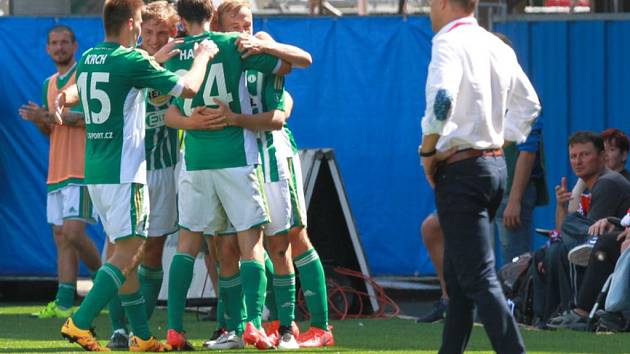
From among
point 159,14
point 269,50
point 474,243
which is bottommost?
point 474,243

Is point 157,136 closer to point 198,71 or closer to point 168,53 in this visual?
point 168,53

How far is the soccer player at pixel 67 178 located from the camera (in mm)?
11703

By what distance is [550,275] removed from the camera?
10.5 m

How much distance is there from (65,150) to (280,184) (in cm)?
385

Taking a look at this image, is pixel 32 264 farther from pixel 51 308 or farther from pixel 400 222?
pixel 400 222

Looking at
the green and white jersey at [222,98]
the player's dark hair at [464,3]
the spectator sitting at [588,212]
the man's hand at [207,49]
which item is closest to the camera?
the player's dark hair at [464,3]

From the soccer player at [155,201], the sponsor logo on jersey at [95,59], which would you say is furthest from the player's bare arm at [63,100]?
the soccer player at [155,201]

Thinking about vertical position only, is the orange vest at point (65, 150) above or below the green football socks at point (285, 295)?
above

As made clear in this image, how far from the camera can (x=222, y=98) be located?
815 cm

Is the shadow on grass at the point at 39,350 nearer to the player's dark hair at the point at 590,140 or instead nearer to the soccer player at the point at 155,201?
the soccer player at the point at 155,201

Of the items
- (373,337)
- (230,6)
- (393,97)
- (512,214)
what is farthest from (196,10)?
(393,97)

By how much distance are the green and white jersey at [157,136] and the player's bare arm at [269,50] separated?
0.75 metres

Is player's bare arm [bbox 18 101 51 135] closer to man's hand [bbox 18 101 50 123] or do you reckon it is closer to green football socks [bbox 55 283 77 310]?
man's hand [bbox 18 101 50 123]

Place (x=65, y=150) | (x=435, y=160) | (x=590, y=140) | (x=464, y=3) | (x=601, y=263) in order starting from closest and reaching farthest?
(x=435, y=160) < (x=464, y=3) < (x=601, y=263) < (x=590, y=140) < (x=65, y=150)
